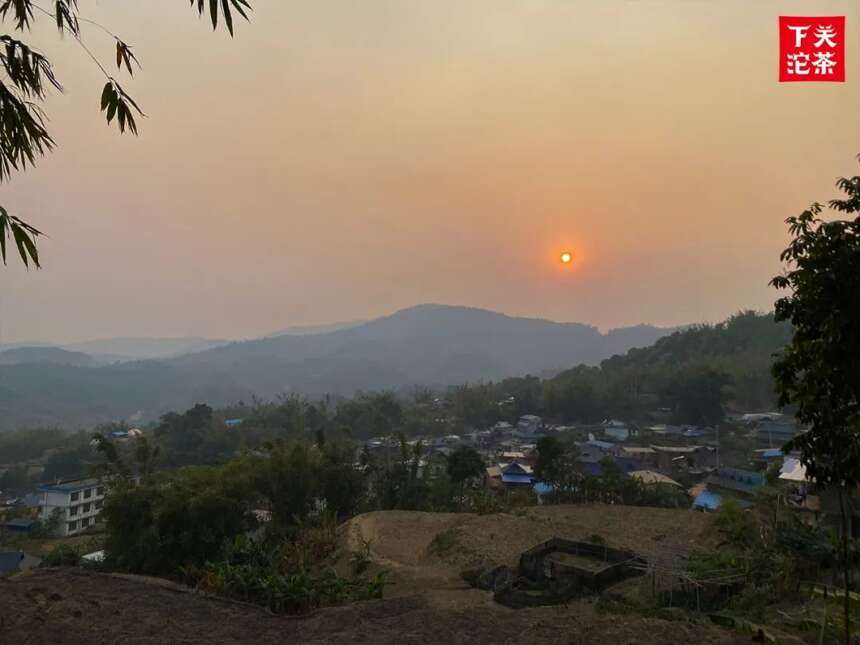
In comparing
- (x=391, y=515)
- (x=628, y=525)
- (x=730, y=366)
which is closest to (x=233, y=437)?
(x=391, y=515)

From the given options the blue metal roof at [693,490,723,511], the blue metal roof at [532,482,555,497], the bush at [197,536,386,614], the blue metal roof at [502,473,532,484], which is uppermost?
the bush at [197,536,386,614]

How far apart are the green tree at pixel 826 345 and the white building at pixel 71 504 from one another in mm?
37578

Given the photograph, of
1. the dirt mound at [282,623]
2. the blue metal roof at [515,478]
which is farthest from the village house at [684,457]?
the dirt mound at [282,623]

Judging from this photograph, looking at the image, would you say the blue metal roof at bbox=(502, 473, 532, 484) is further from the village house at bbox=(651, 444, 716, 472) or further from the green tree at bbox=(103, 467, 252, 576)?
the green tree at bbox=(103, 467, 252, 576)

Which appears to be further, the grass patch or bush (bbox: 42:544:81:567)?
bush (bbox: 42:544:81:567)

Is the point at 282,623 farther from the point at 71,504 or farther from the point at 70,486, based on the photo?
the point at 70,486

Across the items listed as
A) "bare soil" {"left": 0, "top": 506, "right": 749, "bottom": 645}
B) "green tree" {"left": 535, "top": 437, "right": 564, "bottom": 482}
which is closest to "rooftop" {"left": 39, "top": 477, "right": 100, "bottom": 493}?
"green tree" {"left": 535, "top": 437, "right": 564, "bottom": 482}

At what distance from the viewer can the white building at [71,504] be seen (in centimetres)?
3412

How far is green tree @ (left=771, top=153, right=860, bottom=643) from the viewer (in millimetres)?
3961

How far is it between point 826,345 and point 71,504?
40784 millimetres

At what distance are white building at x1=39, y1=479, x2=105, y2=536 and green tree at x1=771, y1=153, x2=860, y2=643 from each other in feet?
123

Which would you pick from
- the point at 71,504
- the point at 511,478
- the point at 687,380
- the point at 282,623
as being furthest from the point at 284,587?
the point at 687,380

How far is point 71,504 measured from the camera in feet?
114

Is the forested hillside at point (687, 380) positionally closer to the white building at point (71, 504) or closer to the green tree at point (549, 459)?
the green tree at point (549, 459)
